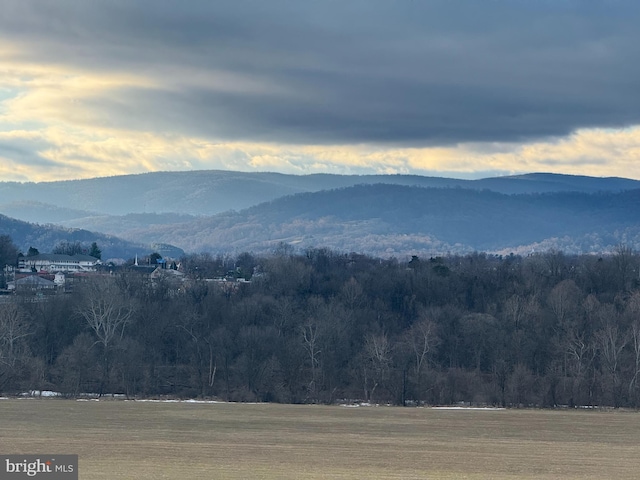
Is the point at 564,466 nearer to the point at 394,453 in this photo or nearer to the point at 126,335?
the point at 394,453

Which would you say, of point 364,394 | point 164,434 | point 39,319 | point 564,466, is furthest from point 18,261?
point 564,466

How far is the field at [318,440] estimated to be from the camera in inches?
1660

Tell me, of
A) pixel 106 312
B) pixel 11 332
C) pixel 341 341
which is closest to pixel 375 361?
pixel 341 341

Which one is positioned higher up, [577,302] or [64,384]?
[577,302]

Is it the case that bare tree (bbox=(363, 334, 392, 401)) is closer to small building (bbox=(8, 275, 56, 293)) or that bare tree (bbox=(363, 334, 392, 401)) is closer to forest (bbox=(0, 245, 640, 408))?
forest (bbox=(0, 245, 640, 408))

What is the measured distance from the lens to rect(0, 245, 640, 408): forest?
2990 inches

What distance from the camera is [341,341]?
8719 centimetres

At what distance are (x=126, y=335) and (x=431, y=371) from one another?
28.5 meters

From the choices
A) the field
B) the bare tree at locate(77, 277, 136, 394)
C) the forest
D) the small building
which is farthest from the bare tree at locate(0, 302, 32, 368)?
the small building

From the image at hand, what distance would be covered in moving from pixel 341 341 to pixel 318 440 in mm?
36046

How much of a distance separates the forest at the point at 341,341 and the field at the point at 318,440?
26.4 ft

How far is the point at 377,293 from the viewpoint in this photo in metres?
111

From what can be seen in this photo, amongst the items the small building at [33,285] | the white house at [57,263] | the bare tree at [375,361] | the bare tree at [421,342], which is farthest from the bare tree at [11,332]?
the white house at [57,263]

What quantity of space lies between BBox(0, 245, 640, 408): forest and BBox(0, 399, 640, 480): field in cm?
806
